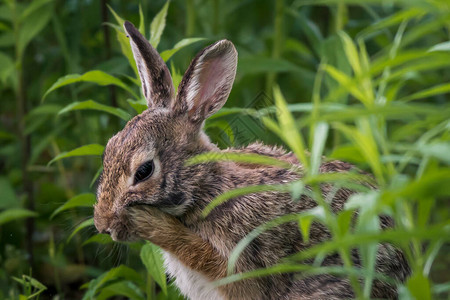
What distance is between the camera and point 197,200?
399cm

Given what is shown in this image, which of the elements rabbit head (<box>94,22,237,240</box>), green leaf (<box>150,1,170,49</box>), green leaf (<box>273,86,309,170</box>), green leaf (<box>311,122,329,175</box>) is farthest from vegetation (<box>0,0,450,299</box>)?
green leaf (<box>311,122,329,175</box>)

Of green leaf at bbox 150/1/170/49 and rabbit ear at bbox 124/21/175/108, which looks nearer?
rabbit ear at bbox 124/21/175/108

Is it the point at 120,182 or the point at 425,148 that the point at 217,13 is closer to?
the point at 120,182

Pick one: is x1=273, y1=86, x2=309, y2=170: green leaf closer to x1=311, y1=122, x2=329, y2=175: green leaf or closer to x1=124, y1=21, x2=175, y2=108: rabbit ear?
x1=311, y1=122, x2=329, y2=175: green leaf

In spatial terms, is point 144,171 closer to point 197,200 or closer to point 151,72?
point 197,200

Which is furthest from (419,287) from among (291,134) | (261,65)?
(261,65)

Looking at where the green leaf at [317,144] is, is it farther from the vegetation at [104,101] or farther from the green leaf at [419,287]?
the vegetation at [104,101]

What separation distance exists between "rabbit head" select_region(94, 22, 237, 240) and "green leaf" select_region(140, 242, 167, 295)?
12.3 inches

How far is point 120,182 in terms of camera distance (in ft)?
Answer: 12.1

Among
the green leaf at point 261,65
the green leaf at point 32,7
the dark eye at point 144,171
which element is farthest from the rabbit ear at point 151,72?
the green leaf at point 32,7

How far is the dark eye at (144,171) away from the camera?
372 cm

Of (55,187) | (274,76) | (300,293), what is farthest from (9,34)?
(300,293)

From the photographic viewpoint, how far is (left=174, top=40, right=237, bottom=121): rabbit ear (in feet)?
13.2

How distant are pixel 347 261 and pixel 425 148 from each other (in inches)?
22.3
